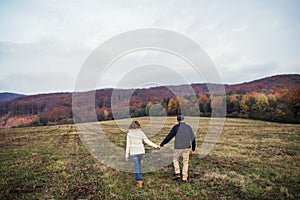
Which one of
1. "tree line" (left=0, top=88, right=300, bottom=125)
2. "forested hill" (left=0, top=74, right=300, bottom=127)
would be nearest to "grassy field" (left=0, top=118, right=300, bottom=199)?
"forested hill" (left=0, top=74, right=300, bottom=127)

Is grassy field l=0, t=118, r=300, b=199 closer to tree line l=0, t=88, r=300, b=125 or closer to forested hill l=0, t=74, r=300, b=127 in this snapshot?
forested hill l=0, t=74, r=300, b=127

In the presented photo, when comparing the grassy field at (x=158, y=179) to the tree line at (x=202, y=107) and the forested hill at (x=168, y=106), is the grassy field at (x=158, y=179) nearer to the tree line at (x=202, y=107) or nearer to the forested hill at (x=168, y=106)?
the forested hill at (x=168, y=106)

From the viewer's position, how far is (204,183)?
7.60 meters

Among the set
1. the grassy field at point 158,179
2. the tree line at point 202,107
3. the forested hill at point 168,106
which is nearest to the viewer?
the grassy field at point 158,179

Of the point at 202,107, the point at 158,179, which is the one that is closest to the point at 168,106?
the point at 202,107

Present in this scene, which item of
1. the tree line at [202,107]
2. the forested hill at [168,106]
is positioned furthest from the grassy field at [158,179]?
the tree line at [202,107]

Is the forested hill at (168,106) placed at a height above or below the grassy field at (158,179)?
above

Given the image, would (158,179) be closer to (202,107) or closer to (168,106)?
(168,106)

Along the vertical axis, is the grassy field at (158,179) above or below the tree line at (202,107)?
below

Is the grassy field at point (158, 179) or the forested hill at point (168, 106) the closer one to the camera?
the grassy field at point (158, 179)

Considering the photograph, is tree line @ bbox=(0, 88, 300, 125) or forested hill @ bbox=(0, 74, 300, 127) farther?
tree line @ bbox=(0, 88, 300, 125)

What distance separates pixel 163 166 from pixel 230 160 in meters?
3.50

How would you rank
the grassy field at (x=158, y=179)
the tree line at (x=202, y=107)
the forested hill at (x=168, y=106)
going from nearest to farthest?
the grassy field at (x=158, y=179) < the forested hill at (x=168, y=106) < the tree line at (x=202, y=107)

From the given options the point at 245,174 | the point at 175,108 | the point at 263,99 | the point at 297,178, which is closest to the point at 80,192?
the point at 245,174
